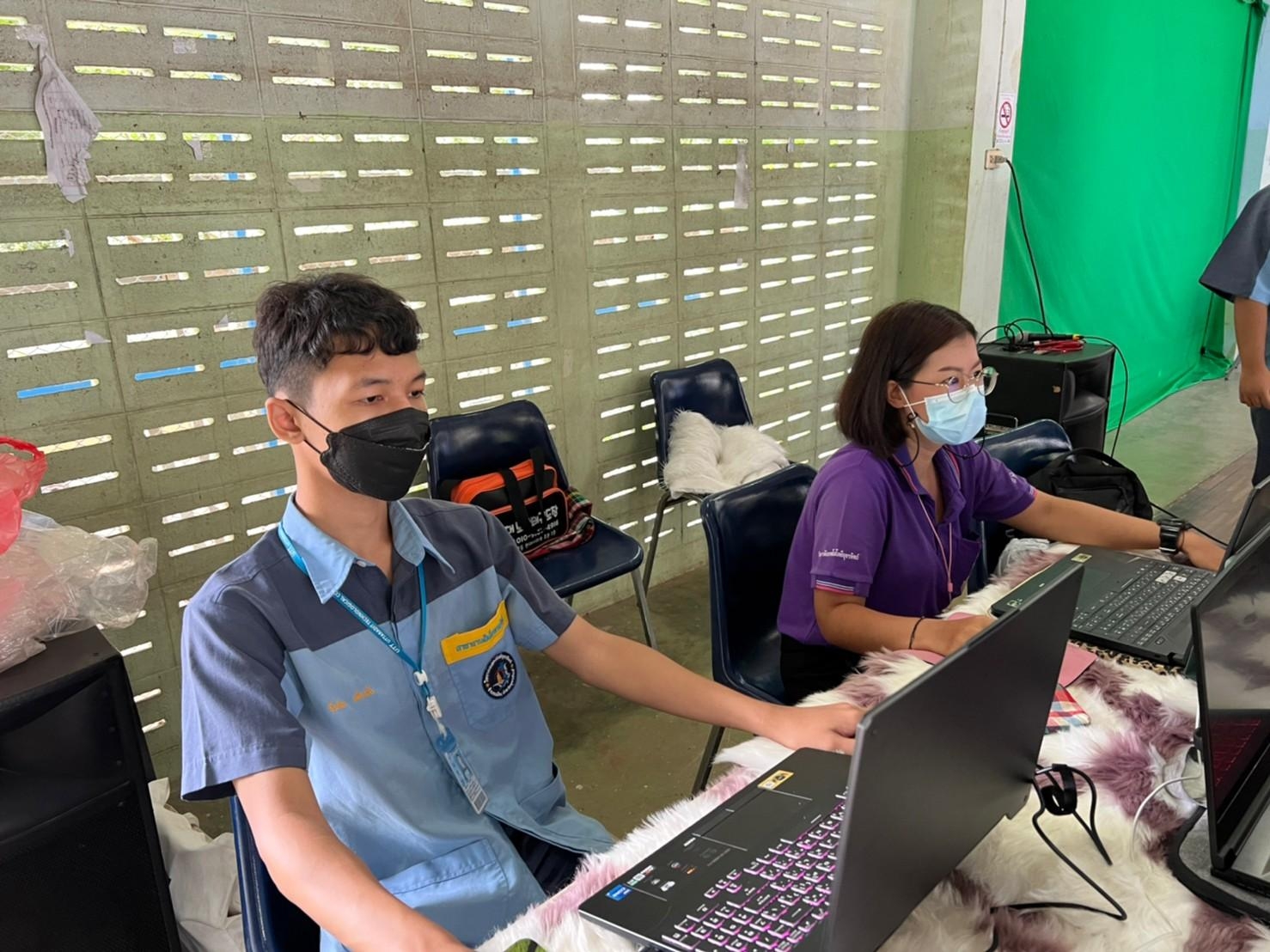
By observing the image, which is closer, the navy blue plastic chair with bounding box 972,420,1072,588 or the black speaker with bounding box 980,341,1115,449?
the navy blue plastic chair with bounding box 972,420,1072,588

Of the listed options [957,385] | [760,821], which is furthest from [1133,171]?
[760,821]

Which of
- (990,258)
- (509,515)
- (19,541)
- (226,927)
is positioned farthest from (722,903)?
(990,258)

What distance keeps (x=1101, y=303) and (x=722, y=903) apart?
5.40 metres

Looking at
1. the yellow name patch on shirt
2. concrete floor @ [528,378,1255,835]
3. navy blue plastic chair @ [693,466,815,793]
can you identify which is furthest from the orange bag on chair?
the yellow name patch on shirt

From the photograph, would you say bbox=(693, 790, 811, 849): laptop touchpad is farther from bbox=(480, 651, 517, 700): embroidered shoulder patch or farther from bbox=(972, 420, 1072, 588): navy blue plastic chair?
bbox=(972, 420, 1072, 588): navy blue plastic chair

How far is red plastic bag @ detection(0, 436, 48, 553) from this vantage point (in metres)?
1.39

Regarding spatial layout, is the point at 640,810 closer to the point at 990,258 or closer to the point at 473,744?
the point at 473,744

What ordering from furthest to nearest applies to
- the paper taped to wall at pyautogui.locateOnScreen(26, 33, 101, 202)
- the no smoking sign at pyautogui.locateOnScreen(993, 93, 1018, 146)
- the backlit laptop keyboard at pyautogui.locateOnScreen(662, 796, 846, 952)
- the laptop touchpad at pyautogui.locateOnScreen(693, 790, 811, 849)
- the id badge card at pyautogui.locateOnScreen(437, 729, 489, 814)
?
the no smoking sign at pyautogui.locateOnScreen(993, 93, 1018, 146) → the paper taped to wall at pyautogui.locateOnScreen(26, 33, 101, 202) → the id badge card at pyautogui.locateOnScreen(437, 729, 489, 814) → the laptop touchpad at pyautogui.locateOnScreen(693, 790, 811, 849) → the backlit laptop keyboard at pyautogui.locateOnScreen(662, 796, 846, 952)

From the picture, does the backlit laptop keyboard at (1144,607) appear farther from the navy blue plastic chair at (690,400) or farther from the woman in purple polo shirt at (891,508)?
the navy blue plastic chair at (690,400)

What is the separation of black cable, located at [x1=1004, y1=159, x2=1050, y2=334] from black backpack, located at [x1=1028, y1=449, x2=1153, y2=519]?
2.37m

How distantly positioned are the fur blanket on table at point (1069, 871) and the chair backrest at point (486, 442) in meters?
1.54

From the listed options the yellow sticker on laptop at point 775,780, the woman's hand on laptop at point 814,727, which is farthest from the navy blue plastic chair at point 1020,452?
the yellow sticker on laptop at point 775,780

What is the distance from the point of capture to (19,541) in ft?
4.86

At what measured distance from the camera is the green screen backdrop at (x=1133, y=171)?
446 cm
